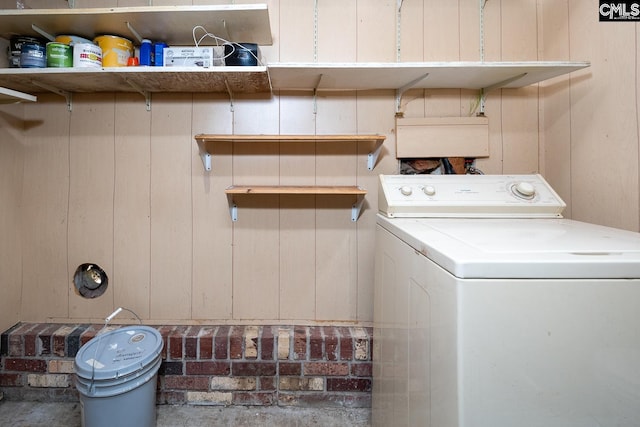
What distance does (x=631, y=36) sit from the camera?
114 centimetres

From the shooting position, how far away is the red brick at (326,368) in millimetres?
1512

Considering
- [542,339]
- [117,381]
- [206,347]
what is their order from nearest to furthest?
[542,339]
[117,381]
[206,347]

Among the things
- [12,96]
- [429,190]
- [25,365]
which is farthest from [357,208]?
[25,365]

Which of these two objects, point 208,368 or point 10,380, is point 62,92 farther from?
point 208,368

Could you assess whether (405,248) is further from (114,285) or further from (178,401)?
(114,285)

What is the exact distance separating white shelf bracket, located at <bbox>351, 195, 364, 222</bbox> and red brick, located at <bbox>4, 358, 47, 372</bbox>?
182 cm

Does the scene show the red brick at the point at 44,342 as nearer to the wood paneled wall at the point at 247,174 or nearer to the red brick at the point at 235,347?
the wood paneled wall at the point at 247,174

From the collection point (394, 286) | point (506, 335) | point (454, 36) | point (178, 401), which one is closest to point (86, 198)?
point (178, 401)

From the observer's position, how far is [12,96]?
1293 mm

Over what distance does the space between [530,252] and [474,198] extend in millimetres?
685

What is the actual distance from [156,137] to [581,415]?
1958 mm

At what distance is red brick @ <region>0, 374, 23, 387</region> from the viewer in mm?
1517

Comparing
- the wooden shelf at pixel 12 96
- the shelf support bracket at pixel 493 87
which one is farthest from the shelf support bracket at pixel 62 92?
the shelf support bracket at pixel 493 87

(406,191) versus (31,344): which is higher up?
(406,191)
